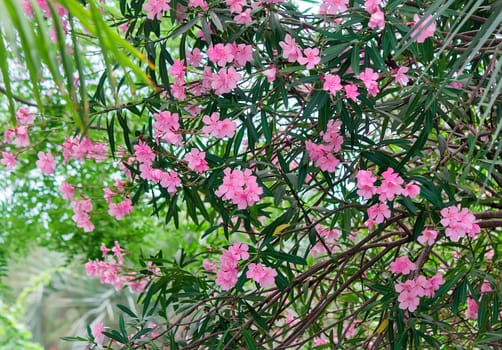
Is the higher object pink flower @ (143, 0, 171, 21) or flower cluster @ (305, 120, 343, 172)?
pink flower @ (143, 0, 171, 21)

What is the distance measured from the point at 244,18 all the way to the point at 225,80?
128 millimetres

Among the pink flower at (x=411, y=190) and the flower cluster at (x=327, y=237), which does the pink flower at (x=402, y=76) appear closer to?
the pink flower at (x=411, y=190)

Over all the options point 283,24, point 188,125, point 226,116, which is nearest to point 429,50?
point 283,24

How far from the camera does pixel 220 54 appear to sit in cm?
160

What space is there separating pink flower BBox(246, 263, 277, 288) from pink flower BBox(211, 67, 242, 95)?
1.22ft

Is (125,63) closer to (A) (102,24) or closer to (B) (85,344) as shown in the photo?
(A) (102,24)

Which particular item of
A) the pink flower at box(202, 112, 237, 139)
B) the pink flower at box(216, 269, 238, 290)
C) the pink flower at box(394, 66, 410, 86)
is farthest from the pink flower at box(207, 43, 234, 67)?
the pink flower at box(216, 269, 238, 290)

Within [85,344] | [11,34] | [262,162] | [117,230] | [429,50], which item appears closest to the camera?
[11,34]

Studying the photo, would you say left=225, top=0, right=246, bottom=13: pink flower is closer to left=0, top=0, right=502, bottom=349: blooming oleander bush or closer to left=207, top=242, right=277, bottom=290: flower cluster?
left=0, top=0, right=502, bottom=349: blooming oleander bush

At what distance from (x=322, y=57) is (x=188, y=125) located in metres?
0.39

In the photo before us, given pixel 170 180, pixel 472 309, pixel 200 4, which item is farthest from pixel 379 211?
pixel 472 309

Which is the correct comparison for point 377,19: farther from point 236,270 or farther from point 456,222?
point 236,270

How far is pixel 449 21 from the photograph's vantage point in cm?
190

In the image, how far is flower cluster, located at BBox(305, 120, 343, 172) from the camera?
1.61 m
